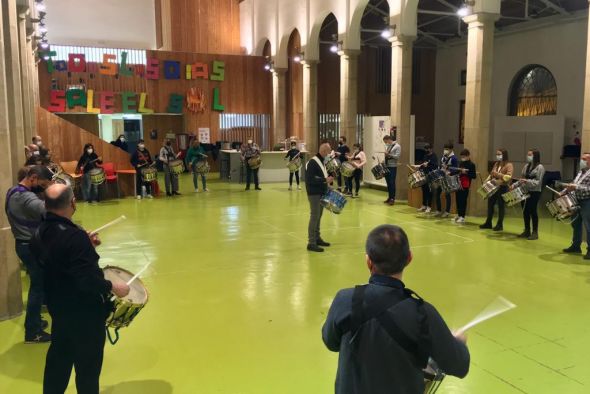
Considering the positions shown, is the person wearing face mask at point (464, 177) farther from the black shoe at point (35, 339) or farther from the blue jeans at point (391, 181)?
the black shoe at point (35, 339)

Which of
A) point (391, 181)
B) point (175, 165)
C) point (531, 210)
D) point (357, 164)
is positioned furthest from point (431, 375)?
point (175, 165)

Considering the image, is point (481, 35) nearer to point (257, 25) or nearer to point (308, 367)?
point (308, 367)

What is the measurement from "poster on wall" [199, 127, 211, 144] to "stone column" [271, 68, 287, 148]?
287cm

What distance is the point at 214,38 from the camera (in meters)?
25.7

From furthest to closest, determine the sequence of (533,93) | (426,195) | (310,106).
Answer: (533,93)
(310,106)
(426,195)

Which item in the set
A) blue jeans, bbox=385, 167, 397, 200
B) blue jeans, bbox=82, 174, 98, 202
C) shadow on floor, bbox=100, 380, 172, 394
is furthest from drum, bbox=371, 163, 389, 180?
shadow on floor, bbox=100, 380, 172, 394

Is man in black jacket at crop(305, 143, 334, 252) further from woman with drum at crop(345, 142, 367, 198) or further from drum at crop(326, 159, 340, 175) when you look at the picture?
woman with drum at crop(345, 142, 367, 198)

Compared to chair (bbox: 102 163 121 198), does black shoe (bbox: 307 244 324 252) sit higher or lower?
lower

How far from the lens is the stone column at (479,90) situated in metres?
11.6

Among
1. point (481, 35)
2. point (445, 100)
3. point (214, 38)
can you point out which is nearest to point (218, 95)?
point (214, 38)

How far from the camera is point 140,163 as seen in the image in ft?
48.3

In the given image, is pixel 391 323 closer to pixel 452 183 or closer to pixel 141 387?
pixel 141 387

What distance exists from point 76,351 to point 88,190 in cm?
1148

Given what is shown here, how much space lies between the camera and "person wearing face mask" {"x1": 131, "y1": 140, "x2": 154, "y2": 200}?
14.7 meters
